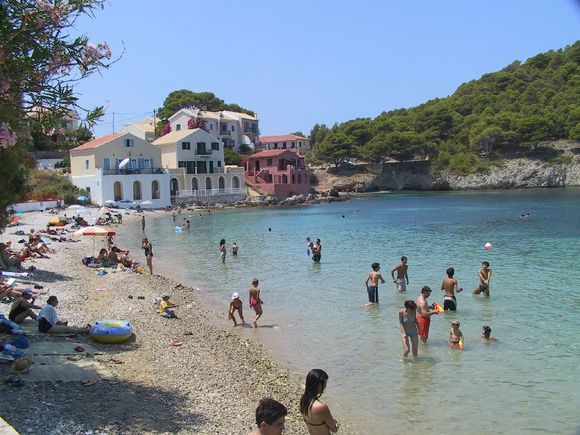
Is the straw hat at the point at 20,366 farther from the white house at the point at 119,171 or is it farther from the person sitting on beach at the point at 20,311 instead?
the white house at the point at 119,171

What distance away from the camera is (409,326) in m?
11.9

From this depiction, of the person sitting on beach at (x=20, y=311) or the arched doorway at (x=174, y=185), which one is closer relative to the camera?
the person sitting on beach at (x=20, y=311)

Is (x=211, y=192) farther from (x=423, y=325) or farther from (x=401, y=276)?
(x=423, y=325)

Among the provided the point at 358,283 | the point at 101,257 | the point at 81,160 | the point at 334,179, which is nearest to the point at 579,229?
the point at 358,283

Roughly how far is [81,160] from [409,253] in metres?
47.3

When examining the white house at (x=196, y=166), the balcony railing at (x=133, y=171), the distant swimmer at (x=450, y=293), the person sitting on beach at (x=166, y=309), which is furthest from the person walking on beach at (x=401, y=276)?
the white house at (x=196, y=166)

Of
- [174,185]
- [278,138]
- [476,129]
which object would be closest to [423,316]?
[174,185]

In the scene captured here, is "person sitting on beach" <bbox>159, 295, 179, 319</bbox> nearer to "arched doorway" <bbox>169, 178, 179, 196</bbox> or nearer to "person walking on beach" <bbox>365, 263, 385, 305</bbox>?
"person walking on beach" <bbox>365, 263, 385, 305</bbox>

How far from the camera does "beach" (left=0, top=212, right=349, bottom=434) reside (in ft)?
25.1

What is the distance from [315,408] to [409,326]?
274 inches

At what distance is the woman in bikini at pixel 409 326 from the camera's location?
11.7m

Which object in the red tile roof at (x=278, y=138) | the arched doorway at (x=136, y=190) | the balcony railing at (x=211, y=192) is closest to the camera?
the arched doorway at (x=136, y=190)

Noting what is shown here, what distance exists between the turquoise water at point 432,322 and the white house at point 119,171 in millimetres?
25581

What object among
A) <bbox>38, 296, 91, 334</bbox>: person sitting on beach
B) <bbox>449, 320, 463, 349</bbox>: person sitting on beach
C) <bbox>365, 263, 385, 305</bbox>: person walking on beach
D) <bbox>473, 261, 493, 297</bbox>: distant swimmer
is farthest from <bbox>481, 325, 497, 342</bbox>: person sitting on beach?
<bbox>38, 296, 91, 334</bbox>: person sitting on beach
